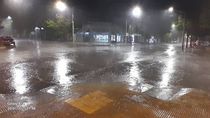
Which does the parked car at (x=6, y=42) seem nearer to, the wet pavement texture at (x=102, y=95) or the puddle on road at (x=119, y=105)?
the wet pavement texture at (x=102, y=95)

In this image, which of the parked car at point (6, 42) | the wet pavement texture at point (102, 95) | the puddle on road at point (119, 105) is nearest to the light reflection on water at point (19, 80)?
the wet pavement texture at point (102, 95)

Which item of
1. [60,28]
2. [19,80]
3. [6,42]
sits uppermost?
[60,28]

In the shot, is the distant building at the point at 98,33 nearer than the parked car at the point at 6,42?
No

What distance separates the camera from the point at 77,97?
25.2ft

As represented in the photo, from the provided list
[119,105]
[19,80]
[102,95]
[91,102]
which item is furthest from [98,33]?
[119,105]

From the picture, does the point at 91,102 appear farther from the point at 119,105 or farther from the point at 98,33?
the point at 98,33

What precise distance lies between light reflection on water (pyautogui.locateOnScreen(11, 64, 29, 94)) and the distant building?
4272cm

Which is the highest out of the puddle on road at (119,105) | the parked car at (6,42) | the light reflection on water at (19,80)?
the parked car at (6,42)

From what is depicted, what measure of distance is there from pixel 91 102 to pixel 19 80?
14.8ft

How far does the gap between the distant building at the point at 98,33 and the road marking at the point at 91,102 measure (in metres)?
46.9

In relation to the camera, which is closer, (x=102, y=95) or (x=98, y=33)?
(x=102, y=95)

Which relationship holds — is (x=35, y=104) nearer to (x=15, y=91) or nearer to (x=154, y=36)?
(x=15, y=91)

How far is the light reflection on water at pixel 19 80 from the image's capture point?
8711mm

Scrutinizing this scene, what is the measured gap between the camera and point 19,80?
1024cm
